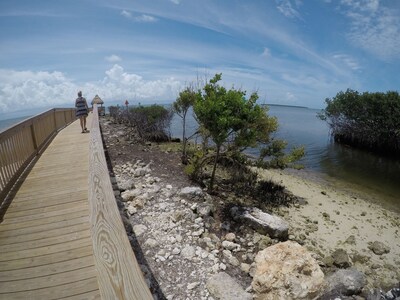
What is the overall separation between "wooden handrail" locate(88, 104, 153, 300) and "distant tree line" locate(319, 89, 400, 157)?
30996 millimetres

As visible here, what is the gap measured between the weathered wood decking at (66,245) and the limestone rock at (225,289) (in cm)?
264

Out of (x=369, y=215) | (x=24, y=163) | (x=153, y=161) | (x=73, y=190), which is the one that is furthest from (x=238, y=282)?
(x=369, y=215)

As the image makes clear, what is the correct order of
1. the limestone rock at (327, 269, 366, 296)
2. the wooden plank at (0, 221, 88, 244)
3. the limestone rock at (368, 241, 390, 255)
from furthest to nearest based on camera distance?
the limestone rock at (368, 241, 390, 255), the limestone rock at (327, 269, 366, 296), the wooden plank at (0, 221, 88, 244)

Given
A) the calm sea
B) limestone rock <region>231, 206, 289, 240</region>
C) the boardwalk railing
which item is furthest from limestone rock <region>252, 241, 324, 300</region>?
the calm sea

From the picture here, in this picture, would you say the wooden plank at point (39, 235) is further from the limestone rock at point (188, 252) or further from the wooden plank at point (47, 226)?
the limestone rock at point (188, 252)

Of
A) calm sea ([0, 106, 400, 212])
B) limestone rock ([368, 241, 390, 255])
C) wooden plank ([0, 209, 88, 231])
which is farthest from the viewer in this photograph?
calm sea ([0, 106, 400, 212])

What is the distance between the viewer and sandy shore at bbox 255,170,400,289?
771 centimetres

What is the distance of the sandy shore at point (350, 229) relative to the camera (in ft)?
25.3

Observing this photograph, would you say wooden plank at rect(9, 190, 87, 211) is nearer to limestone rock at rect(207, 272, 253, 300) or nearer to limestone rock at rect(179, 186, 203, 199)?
limestone rock at rect(207, 272, 253, 300)

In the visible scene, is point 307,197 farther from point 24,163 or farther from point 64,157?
point 24,163

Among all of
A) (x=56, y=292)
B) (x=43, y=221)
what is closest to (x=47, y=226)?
(x=43, y=221)

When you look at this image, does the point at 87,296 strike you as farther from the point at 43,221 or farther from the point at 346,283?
the point at 346,283

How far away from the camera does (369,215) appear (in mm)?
11492

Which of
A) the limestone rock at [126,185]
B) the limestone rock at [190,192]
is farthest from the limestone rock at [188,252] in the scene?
the limestone rock at [126,185]
